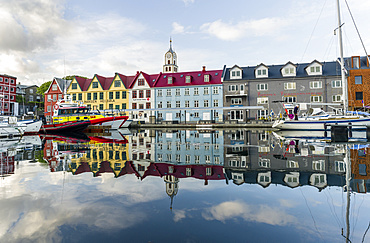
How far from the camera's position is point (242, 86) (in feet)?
148

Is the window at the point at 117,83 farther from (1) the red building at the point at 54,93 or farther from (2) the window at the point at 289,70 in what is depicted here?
(2) the window at the point at 289,70

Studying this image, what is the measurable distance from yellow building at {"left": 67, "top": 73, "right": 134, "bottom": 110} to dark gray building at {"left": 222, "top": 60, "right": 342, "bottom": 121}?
76.6 feet

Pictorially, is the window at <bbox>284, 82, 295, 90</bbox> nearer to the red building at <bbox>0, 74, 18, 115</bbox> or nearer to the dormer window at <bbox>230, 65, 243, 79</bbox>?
the dormer window at <bbox>230, 65, 243, 79</bbox>

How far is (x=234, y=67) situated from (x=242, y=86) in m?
4.24

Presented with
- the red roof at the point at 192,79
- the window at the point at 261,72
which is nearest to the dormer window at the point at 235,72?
the red roof at the point at 192,79

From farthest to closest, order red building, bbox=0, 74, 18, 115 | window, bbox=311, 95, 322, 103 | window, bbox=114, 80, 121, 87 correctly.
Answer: red building, bbox=0, 74, 18, 115, window, bbox=114, 80, 121, 87, window, bbox=311, 95, 322, 103

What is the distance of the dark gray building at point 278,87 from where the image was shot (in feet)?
135

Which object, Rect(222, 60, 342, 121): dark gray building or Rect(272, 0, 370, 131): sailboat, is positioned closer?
Rect(272, 0, 370, 131): sailboat

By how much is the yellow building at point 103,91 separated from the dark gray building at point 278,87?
23349mm

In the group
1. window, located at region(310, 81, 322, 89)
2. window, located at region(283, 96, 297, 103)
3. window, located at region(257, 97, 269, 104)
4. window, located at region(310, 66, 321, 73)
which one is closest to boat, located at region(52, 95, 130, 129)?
window, located at region(257, 97, 269, 104)

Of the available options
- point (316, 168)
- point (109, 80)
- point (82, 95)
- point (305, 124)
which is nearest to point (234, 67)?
point (305, 124)

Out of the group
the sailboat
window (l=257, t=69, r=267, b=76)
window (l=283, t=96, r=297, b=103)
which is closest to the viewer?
the sailboat

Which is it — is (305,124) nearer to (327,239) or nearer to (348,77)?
(348,77)

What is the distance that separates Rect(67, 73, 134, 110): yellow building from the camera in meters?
52.9
